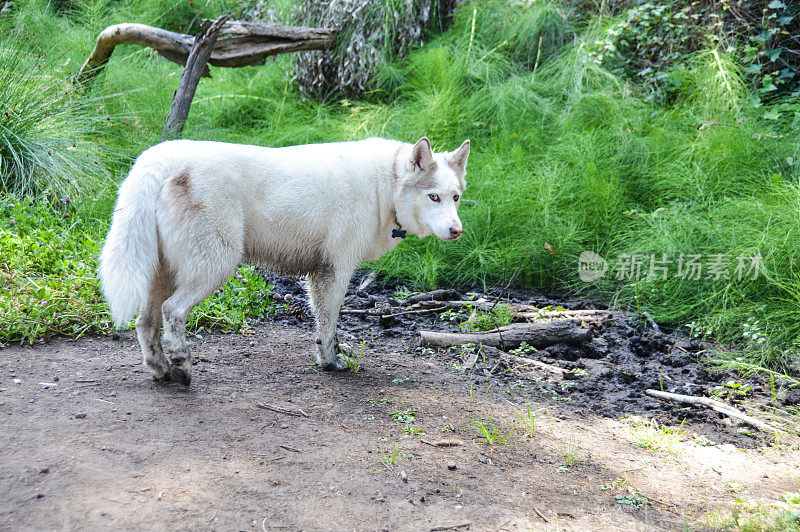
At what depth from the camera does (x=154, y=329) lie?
343 cm

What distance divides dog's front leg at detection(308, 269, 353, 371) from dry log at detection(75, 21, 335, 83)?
4374 millimetres

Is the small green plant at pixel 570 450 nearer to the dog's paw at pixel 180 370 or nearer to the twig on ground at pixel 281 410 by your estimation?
the twig on ground at pixel 281 410

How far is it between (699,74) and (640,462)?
5.47 metres

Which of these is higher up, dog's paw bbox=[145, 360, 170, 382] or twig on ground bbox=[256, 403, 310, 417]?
dog's paw bbox=[145, 360, 170, 382]

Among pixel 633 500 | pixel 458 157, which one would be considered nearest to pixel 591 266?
pixel 458 157

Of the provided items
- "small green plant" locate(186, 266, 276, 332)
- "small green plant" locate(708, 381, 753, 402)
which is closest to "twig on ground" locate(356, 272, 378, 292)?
"small green plant" locate(186, 266, 276, 332)

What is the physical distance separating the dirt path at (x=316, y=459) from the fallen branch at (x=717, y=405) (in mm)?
257

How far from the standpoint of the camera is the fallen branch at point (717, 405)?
10.8 feet

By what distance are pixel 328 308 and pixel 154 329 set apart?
1.02 meters

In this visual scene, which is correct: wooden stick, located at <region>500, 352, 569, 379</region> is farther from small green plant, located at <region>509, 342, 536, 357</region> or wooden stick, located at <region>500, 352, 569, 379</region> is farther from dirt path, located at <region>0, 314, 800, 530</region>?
dirt path, located at <region>0, 314, 800, 530</region>

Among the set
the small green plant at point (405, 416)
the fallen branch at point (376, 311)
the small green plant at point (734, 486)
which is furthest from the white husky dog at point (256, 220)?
the small green plant at point (734, 486)

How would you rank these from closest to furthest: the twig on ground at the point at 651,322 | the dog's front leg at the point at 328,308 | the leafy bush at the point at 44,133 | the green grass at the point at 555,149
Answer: the dog's front leg at the point at 328,308 < the twig on ground at the point at 651,322 < the green grass at the point at 555,149 < the leafy bush at the point at 44,133

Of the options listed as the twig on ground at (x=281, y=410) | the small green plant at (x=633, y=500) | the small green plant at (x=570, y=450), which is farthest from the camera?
the twig on ground at (x=281, y=410)

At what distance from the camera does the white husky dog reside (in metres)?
3.20
